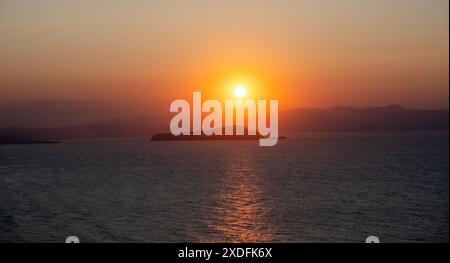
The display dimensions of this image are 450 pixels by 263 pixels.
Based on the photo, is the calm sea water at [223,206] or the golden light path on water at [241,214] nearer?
Result: the golden light path on water at [241,214]

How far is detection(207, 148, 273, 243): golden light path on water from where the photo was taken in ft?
126

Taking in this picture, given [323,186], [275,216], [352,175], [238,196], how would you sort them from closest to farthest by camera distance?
[275,216]
[238,196]
[323,186]
[352,175]

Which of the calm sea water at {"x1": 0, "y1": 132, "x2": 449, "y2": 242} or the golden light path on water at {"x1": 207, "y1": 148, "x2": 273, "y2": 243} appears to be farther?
the calm sea water at {"x1": 0, "y1": 132, "x2": 449, "y2": 242}

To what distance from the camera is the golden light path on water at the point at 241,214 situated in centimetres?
3847

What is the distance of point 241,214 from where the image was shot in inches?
1903

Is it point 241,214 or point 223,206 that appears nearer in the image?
point 241,214
